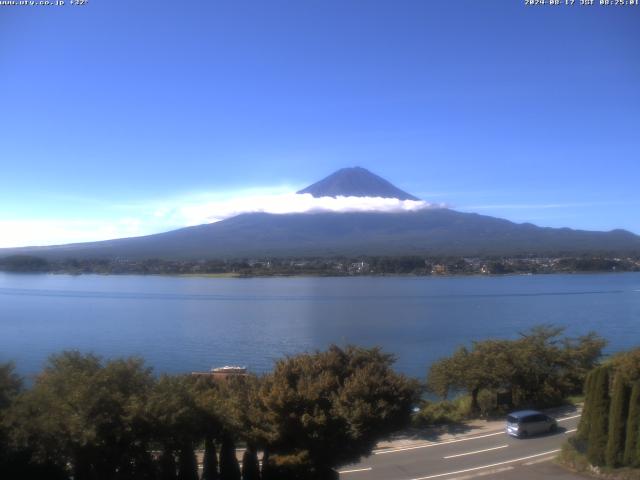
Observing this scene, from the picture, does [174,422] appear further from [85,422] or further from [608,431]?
[608,431]

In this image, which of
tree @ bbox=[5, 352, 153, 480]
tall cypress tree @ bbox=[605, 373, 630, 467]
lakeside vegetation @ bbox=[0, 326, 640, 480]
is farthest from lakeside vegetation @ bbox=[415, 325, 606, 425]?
tree @ bbox=[5, 352, 153, 480]

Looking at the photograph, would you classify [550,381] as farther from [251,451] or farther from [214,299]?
[214,299]

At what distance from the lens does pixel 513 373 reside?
13.0 meters

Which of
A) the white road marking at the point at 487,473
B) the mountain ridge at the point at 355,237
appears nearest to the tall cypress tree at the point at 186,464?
the white road marking at the point at 487,473

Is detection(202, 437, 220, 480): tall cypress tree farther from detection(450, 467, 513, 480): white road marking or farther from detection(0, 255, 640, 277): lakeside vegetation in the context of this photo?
detection(0, 255, 640, 277): lakeside vegetation

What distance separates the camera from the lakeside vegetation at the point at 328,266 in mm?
66812

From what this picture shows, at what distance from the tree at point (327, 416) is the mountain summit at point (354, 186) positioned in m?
108

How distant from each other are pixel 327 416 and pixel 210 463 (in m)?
1.36

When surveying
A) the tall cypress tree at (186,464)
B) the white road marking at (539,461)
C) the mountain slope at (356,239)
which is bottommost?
the white road marking at (539,461)

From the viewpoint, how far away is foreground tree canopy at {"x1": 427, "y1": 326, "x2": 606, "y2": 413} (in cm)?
1291

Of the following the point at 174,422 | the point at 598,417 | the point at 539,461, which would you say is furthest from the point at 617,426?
the point at 174,422

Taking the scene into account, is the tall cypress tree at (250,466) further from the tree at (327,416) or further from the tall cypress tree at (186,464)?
the tall cypress tree at (186,464)

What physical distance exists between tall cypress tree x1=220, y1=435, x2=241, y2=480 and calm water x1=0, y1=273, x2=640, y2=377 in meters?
13.0

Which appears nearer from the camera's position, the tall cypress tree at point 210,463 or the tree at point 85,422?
the tree at point 85,422
